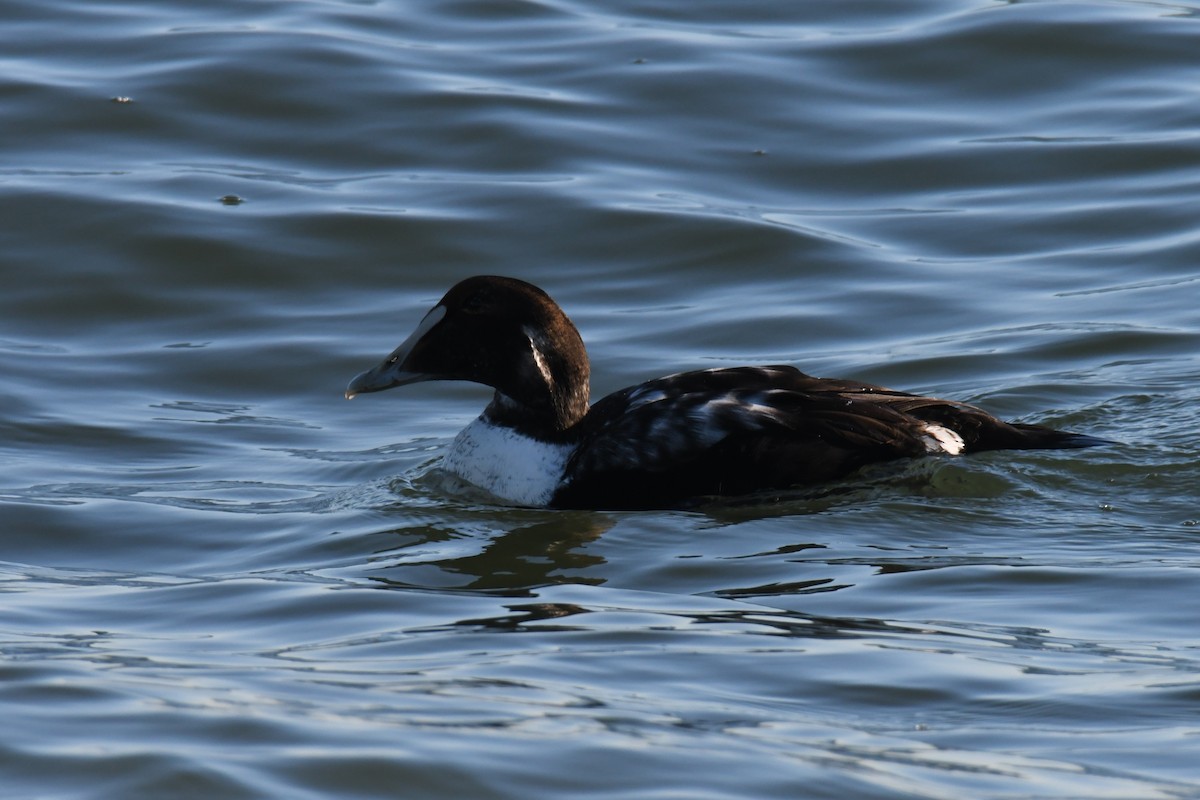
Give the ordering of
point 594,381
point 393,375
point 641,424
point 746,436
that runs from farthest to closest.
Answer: point 594,381 < point 393,375 < point 641,424 < point 746,436

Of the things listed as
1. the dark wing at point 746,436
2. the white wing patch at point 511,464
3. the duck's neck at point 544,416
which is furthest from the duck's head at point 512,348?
the dark wing at point 746,436

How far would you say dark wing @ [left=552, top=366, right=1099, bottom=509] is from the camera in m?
7.81

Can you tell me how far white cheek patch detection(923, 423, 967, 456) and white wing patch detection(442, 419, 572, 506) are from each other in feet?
4.72

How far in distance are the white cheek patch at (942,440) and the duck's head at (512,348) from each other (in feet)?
4.72

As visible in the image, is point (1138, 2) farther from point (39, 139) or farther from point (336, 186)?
point (39, 139)

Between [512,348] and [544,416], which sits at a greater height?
[512,348]

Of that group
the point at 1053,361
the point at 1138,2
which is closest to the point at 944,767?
the point at 1053,361

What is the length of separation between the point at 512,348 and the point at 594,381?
6.61 ft

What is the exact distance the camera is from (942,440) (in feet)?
26.1

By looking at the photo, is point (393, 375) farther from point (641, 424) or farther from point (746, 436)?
point (746, 436)

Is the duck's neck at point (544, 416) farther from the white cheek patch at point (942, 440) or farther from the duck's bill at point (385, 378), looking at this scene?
the white cheek patch at point (942, 440)

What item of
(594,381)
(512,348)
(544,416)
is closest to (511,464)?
(544,416)

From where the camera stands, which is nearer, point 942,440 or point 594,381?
point 942,440

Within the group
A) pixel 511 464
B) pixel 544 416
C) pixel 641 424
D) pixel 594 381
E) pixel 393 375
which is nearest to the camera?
pixel 641 424
